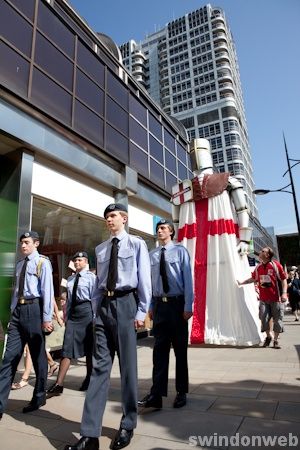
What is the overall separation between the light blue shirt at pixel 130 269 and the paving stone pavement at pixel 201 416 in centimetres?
101

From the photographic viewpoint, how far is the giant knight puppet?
22.8 ft

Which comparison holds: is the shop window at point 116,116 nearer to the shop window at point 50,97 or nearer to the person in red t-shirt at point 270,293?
the shop window at point 50,97

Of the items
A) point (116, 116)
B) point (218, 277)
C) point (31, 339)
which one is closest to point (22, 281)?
point (31, 339)

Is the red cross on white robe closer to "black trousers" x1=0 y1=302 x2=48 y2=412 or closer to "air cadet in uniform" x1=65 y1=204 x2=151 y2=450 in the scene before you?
"black trousers" x1=0 y1=302 x2=48 y2=412

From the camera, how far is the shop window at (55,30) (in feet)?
27.0

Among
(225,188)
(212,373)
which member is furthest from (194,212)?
(212,373)

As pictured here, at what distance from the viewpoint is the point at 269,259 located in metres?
6.92

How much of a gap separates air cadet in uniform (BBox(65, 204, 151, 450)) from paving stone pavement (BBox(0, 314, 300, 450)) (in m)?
0.25

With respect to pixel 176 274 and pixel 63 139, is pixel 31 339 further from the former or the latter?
pixel 63 139

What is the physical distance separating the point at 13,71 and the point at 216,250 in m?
5.81

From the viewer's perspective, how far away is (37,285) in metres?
3.94

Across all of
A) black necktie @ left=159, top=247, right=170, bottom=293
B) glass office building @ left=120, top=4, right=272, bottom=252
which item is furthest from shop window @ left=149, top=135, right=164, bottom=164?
glass office building @ left=120, top=4, right=272, bottom=252

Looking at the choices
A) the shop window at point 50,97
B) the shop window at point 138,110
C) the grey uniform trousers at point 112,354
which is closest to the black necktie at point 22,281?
the grey uniform trousers at point 112,354

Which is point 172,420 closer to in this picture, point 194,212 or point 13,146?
point 194,212
